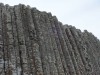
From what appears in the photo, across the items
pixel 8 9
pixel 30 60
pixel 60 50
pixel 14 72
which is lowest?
pixel 14 72

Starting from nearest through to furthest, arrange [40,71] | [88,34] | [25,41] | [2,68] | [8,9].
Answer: [2,68] < [40,71] < [25,41] < [8,9] < [88,34]

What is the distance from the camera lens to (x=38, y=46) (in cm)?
663

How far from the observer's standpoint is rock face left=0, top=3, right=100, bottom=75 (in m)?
5.97

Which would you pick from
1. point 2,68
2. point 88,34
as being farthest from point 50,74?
point 88,34

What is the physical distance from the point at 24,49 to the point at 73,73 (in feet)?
6.34

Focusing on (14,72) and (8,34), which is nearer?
(14,72)

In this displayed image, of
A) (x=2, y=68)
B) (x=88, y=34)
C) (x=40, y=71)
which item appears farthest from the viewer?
(x=88, y=34)

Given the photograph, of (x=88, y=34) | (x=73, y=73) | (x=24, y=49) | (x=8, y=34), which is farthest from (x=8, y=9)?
(x=88, y=34)

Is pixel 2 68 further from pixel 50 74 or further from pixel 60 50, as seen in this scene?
pixel 60 50

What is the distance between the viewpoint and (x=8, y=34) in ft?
20.8

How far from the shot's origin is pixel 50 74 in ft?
20.6

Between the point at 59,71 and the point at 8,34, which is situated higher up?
the point at 8,34

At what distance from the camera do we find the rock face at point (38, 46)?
19.6 ft

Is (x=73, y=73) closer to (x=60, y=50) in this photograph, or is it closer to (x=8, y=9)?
(x=60, y=50)
